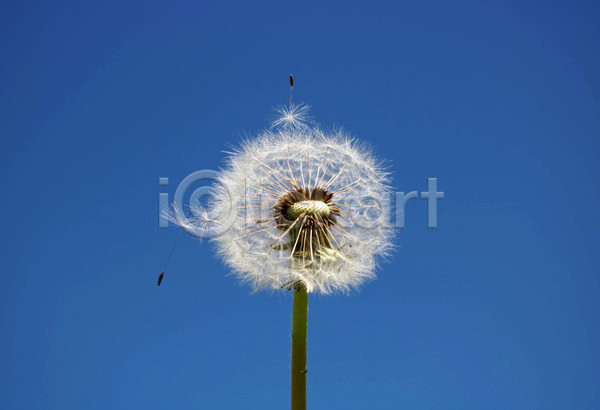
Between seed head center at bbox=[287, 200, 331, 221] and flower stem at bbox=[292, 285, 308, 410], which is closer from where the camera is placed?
flower stem at bbox=[292, 285, 308, 410]

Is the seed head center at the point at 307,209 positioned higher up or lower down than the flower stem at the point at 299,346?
higher up

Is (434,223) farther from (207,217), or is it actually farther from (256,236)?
(207,217)

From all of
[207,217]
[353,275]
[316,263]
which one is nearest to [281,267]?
[316,263]

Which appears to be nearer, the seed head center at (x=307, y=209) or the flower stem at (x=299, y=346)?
the flower stem at (x=299, y=346)

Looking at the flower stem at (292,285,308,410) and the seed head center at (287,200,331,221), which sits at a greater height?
the seed head center at (287,200,331,221)
